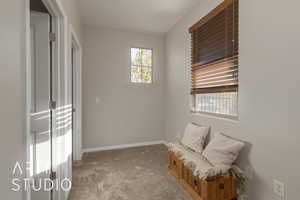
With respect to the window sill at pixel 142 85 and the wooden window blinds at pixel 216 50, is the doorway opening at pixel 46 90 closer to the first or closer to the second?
the wooden window blinds at pixel 216 50

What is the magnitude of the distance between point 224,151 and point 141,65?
8.52 feet

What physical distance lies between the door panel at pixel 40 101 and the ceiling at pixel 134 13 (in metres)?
1.26

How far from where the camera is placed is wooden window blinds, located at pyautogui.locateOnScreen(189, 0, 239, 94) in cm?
185

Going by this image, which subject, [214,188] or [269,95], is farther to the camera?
[214,188]

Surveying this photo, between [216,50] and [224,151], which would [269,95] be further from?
[216,50]

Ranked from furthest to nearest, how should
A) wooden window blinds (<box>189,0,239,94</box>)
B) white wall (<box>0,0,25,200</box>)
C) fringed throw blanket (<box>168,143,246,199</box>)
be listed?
wooden window blinds (<box>189,0,239,94</box>)
fringed throw blanket (<box>168,143,246,199</box>)
white wall (<box>0,0,25,200</box>)

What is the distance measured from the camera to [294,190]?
127 cm

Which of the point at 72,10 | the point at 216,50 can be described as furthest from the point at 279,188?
the point at 72,10

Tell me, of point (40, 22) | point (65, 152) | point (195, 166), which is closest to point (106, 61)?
point (40, 22)

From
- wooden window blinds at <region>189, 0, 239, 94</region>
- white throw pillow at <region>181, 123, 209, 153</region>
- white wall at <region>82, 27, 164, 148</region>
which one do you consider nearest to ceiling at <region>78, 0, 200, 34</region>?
white wall at <region>82, 27, 164, 148</region>

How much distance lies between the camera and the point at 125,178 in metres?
2.22

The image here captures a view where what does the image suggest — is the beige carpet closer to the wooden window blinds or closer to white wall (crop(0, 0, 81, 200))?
white wall (crop(0, 0, 81, 200))

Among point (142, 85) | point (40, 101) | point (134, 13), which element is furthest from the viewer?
point (142, 85)

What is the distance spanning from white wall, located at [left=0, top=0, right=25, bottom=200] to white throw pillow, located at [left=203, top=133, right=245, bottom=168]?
1700 millimetres
